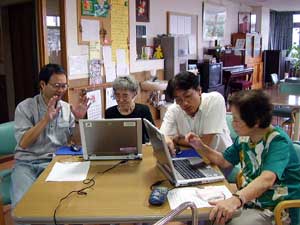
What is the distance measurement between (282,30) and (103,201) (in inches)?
471

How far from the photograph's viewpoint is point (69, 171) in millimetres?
1786

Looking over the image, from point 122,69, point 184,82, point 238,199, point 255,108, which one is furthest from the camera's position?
point 122,69

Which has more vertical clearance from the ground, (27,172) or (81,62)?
(81,62)

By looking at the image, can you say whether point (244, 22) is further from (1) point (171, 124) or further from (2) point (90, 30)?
(1) point (171, 124)

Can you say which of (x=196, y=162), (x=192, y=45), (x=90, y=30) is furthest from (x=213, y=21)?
(x=196, y=162)

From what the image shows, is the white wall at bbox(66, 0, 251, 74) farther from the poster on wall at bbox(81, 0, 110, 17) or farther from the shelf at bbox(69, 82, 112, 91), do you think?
the shelf at bbox(69, 82, 112, 91)

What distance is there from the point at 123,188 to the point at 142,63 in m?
3.76

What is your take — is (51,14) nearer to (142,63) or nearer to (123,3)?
(123,3)

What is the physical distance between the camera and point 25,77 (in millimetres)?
4719

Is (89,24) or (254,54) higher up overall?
(89,24)

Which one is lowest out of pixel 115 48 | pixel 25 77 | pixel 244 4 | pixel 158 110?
pixel 158 110

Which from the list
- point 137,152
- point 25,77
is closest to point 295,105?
point 137,152

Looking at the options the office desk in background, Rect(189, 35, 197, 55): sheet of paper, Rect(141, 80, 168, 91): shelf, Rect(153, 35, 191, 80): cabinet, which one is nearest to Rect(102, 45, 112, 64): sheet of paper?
Rect(141, 80, 168, 91): shelf

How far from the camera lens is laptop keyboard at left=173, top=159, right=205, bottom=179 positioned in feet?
5.35
